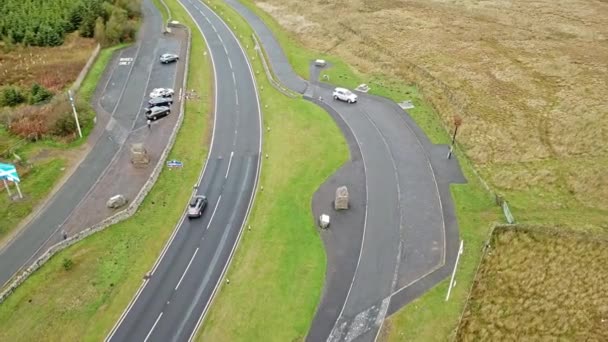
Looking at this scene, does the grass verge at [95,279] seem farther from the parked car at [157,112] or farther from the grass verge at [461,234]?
the parked car at [157,112]

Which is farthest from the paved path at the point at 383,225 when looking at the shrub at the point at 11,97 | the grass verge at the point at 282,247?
the shrub at the point at 11,97

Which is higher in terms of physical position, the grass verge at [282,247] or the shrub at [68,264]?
the shrub at [68,264]

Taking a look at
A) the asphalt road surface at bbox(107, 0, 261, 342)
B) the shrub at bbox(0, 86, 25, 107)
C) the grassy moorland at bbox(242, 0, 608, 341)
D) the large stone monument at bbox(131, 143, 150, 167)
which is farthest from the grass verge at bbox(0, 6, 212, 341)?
the shrub at bbox(0, 86, 25, 107)

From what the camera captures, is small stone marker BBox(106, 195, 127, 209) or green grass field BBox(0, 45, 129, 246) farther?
small stone marker BBox(106, 195, 127, 209)

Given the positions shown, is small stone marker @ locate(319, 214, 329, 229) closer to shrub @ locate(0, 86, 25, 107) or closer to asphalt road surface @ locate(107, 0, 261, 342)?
asphalt road surface @ locate(107, 0, 261, 342)

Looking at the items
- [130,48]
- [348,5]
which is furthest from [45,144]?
[348,5]
